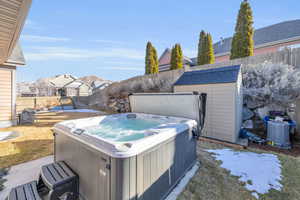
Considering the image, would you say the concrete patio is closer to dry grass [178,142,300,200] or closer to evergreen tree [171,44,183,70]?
dry grass [178,142,300,200]

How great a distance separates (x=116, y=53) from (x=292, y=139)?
1149 centimetres

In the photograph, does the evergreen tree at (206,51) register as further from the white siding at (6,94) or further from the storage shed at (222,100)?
the white siding at (6,94)

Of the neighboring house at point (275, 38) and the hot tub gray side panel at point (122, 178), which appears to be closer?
the hot tub gray side panel at point (122, 178)

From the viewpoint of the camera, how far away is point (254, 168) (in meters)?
2.61

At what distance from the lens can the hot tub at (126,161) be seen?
1271 millimetres

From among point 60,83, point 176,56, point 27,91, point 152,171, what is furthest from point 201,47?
point 27,91

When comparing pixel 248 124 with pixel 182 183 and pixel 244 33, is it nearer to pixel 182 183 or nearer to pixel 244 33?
pixel 182 183

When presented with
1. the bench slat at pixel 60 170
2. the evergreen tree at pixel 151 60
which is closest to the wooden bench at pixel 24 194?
the bench slat at pixel 60 170

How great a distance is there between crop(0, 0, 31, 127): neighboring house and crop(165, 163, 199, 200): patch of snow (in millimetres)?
3312

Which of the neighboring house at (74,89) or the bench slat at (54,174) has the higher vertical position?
the neighboring house at (74,89)

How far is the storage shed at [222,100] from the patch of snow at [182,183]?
1.89m

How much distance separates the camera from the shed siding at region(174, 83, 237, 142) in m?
3.77

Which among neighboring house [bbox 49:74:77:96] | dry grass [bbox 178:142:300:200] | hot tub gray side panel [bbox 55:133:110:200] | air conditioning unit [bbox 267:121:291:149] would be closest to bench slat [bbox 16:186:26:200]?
hot tub gray side panel [bbox 55:133:110:200]

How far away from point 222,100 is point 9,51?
20.7 ft
